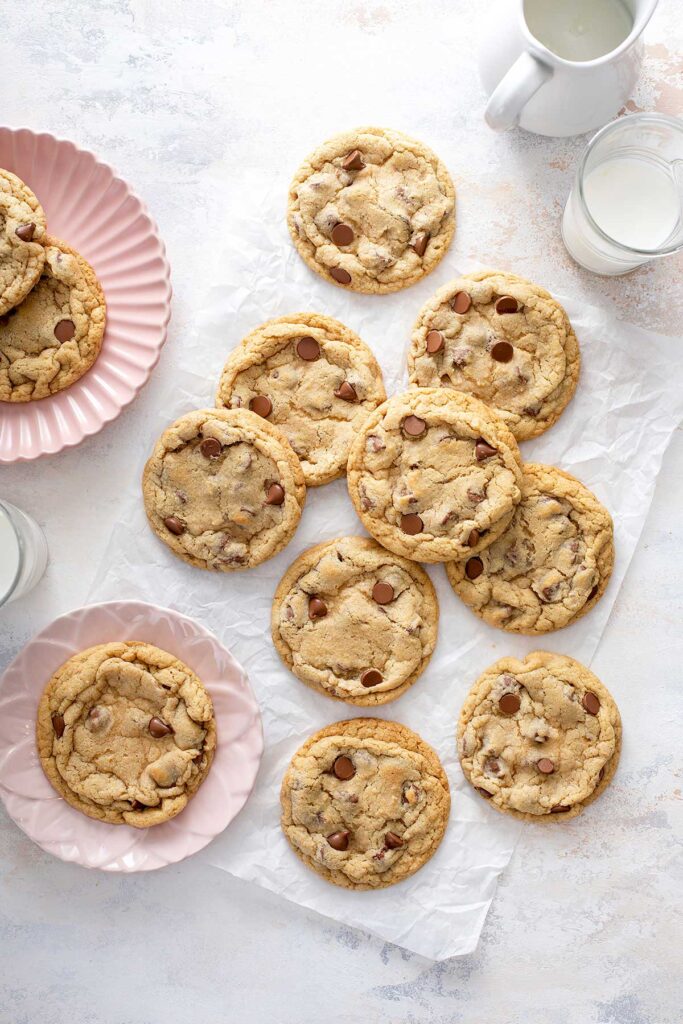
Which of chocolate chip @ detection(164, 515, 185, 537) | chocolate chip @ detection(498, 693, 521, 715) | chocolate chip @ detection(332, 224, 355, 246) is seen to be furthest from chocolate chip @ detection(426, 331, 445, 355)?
chocolate chip @ detection(498, 693, 521, 715)

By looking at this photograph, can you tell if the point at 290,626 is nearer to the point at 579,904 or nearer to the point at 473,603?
the point at 473,603

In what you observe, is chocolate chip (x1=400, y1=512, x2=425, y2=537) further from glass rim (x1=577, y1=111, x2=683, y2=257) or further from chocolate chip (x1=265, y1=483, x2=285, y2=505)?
glass rim (x1=577, y1=111, x2=683, y2=257)

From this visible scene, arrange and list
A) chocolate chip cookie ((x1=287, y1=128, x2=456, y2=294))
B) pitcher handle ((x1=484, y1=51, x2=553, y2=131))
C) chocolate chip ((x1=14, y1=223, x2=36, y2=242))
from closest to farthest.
→ 1. pitcher handle ((x1=484, y1=51, x2=553, y2=131))
2. chocolate chip ((x1=14, y1=223, x2=36, y2=242))
3. chocolate chip cookie ((x1=287, y1=128, x2=456, y2=294))

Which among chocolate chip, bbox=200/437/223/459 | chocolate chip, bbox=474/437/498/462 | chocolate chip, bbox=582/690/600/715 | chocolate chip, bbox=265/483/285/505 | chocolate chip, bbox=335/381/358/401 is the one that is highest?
chocolate chip, bbox=335/381/358/401

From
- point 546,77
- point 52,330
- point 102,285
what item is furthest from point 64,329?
point 546,77

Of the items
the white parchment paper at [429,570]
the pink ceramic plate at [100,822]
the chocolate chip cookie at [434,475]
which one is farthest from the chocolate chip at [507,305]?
the pink ceramic plate at [100,822]

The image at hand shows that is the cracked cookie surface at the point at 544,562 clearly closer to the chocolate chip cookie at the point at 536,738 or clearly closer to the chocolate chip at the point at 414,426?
the chocolate chip cookie at the point at 536,738
